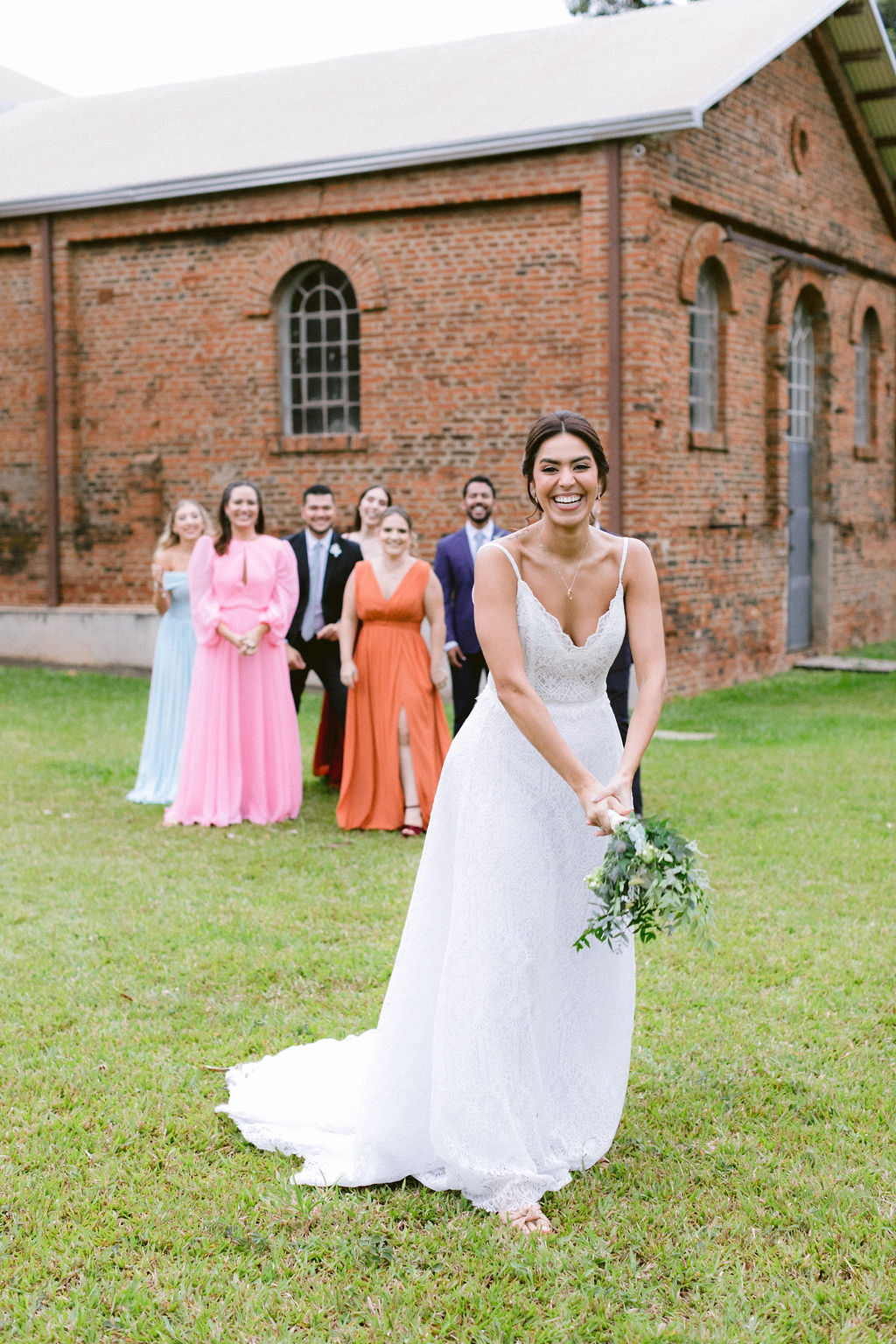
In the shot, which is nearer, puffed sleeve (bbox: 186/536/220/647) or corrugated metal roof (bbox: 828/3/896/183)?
puffed sleeve (bbox: 186/536/220/647)

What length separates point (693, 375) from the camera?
635 inches

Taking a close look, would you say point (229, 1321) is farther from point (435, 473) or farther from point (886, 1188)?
point (435, 473)

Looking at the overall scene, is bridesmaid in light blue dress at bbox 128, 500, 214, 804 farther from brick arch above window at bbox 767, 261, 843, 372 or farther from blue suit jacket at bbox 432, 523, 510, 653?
brick arch above window at bbox 767, 261, 843, 372

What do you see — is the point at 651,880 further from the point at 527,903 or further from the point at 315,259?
the point at 315,259

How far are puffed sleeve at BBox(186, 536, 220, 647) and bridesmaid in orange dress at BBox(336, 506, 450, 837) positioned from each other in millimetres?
868

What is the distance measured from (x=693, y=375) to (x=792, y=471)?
3327 millimetres

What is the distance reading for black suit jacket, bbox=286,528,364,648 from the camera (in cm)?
1016

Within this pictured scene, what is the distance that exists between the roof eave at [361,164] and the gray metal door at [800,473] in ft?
16.8

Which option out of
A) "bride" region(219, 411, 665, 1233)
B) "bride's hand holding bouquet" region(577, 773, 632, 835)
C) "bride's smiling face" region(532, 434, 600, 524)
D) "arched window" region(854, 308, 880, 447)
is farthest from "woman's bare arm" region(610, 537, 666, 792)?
"arched window" region(854, 308, 880, 447)

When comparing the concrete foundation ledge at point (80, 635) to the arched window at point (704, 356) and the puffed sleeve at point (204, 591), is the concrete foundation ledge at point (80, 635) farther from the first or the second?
the puffed sleeve at point (204, 591)

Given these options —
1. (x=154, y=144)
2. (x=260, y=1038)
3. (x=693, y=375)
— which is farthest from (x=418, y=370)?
(x=260, y=1038)

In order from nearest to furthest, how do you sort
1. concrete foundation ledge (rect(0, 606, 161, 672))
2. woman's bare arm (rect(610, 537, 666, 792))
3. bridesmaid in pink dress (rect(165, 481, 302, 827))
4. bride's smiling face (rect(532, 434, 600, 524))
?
bride's smiling face (rect(532, 434, 600, 524)), woman's bare arm (rect(610, 537, 666, 792)), bridesmaid in pink dress (rect(165, 481, 302, 827)), concrete foundation ledge (rect(0, 606, 161, 672))

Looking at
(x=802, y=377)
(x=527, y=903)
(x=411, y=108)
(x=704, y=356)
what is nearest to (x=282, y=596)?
(x=527, y=903)

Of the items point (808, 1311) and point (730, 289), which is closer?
point (808, 1311)
